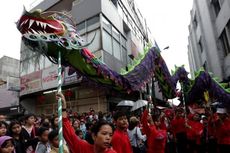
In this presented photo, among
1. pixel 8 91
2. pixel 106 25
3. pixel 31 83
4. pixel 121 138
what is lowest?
pixel 121 138

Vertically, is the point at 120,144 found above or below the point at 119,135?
below

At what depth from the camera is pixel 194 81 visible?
969 cm

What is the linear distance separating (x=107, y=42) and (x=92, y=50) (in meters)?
1.18

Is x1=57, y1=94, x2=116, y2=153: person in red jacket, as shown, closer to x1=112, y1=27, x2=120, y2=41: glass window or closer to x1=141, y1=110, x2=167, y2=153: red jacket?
x1=141, y1=110, x2=167, y2=153: red jacket

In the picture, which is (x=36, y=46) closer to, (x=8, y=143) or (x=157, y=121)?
(x=8, y=143)

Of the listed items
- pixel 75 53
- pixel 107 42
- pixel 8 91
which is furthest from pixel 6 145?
pixel 8 91

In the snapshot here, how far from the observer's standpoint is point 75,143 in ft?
8.95

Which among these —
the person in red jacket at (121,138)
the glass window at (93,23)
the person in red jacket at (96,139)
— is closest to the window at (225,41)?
the glass window at (93,23)

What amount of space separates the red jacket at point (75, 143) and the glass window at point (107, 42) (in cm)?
1177

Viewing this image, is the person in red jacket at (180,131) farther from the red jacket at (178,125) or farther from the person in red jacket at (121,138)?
the person in red jacket at (121,138)

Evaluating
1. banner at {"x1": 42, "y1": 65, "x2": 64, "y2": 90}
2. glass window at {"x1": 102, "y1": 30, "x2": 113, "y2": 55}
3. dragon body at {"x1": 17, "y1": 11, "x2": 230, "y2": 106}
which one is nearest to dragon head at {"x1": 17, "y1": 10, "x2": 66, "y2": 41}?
dragon body at {"x1": 17, "y1": 11, "x2": 230, "y2": 106}

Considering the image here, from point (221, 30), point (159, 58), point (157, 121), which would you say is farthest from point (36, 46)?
point (221, 30)

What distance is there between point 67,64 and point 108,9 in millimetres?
12329

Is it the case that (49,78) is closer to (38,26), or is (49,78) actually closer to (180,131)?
(180,131)
